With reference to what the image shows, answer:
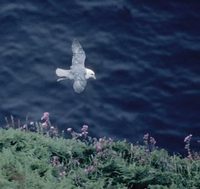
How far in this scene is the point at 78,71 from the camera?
38.3 ft

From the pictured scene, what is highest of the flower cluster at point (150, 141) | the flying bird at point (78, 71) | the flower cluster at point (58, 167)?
the flying bird at point (78, 71)

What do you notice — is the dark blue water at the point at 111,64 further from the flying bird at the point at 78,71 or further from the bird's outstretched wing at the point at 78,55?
the bird's outstretched wing at the point at 78,55

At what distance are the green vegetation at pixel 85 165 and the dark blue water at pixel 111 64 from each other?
2740 millimetres

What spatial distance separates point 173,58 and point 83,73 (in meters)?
2.78

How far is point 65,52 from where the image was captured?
44.3 ft

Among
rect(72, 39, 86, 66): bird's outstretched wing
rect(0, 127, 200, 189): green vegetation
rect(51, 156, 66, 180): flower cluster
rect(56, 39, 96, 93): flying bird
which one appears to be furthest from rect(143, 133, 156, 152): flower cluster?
rect(72, 39, 86, 66): bird's outstretched wing

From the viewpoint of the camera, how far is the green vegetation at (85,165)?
762 centimetres

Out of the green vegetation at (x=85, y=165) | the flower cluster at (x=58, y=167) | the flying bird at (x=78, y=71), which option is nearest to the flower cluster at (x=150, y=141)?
the green vegetation at (x=85, y=165)

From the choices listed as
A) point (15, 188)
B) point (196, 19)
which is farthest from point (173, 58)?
point (15, 188)

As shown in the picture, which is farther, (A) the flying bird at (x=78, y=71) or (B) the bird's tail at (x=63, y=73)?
(B) the bird's tail at (x=63, y=73)

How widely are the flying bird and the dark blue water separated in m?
0.78

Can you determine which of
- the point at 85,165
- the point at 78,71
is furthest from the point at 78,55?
the point at 85,165

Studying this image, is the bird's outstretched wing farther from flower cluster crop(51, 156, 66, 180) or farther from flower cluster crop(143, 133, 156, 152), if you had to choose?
flower cluster crop(51, 156, 66, 180)

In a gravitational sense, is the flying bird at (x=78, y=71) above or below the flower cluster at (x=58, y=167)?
above
